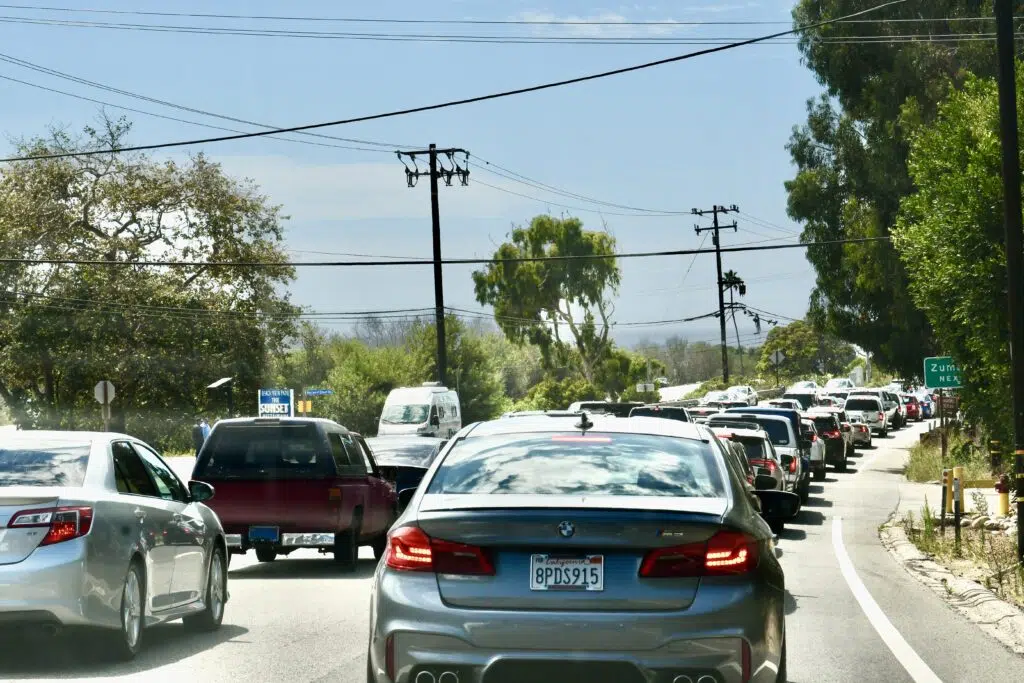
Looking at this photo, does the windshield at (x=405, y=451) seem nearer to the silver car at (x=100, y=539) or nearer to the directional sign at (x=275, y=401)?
the silver car at (x=100, y=539)

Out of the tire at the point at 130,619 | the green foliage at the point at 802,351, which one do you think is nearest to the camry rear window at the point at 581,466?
the tire at the point at 130,619

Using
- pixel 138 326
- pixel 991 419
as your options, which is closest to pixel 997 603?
pixel 991 419

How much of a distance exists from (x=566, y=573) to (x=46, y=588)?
4.18 meters

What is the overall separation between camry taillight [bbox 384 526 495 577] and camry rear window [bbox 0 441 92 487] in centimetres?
394

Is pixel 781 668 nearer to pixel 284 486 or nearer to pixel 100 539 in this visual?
pixel 100 539

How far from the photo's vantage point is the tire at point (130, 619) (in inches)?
390

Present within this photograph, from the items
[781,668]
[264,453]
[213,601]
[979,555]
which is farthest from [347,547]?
[781,668]

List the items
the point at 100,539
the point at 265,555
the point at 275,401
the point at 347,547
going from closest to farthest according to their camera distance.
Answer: the point at 100,539
the point at 347,547
the point at 265,555
the point at 275,401

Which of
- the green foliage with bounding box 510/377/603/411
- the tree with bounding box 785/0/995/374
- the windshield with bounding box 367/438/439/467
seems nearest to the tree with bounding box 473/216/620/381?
the green foliage with bounding box 510/377/603/411

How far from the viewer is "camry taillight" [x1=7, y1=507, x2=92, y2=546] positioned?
936 cm

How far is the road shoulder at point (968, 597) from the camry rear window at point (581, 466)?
4.75m

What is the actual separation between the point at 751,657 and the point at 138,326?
63.0m

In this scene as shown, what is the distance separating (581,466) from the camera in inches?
285

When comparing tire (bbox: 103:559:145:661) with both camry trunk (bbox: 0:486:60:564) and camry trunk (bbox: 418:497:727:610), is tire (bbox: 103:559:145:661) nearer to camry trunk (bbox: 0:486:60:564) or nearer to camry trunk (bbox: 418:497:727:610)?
camry trunk (bbox: 0:486:60:564)
